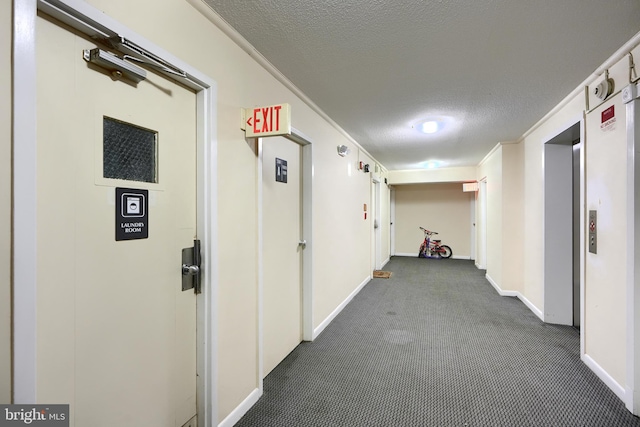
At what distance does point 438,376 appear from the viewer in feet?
7.34

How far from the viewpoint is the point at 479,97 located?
2703 mm

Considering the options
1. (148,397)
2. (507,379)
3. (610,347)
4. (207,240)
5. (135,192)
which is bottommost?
(507,379)

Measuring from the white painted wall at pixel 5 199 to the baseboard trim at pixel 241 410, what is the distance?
117 centimetres

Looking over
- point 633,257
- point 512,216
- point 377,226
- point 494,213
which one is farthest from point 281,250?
point 494,213

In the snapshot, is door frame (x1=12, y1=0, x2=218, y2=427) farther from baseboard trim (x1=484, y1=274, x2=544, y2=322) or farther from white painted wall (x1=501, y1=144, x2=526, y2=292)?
white painted wall (x1=501, y1=144, x2=526, y2=292)

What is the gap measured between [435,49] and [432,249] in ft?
22.4

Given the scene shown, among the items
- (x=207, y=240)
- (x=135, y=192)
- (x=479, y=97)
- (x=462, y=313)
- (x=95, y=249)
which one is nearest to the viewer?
(x=95, y=249)

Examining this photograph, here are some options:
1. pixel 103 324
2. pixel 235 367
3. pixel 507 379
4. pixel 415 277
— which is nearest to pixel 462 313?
pixel 507 379

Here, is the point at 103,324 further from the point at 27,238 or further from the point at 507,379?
the point at 507,379

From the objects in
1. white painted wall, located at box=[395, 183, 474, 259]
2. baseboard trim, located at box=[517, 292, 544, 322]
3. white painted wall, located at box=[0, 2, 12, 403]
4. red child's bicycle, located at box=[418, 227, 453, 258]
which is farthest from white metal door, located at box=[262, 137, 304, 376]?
white painted wall, located at box=[395, 183, 474, 259]

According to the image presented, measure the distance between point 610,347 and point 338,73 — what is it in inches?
114

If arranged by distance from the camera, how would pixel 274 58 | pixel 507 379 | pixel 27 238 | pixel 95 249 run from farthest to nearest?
pixel 507 379 → pixel 274 58 → pixel 95 249 → pixel 27 238

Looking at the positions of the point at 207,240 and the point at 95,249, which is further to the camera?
the point at 207,240

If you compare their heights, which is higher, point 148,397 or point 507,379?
point 148,397
